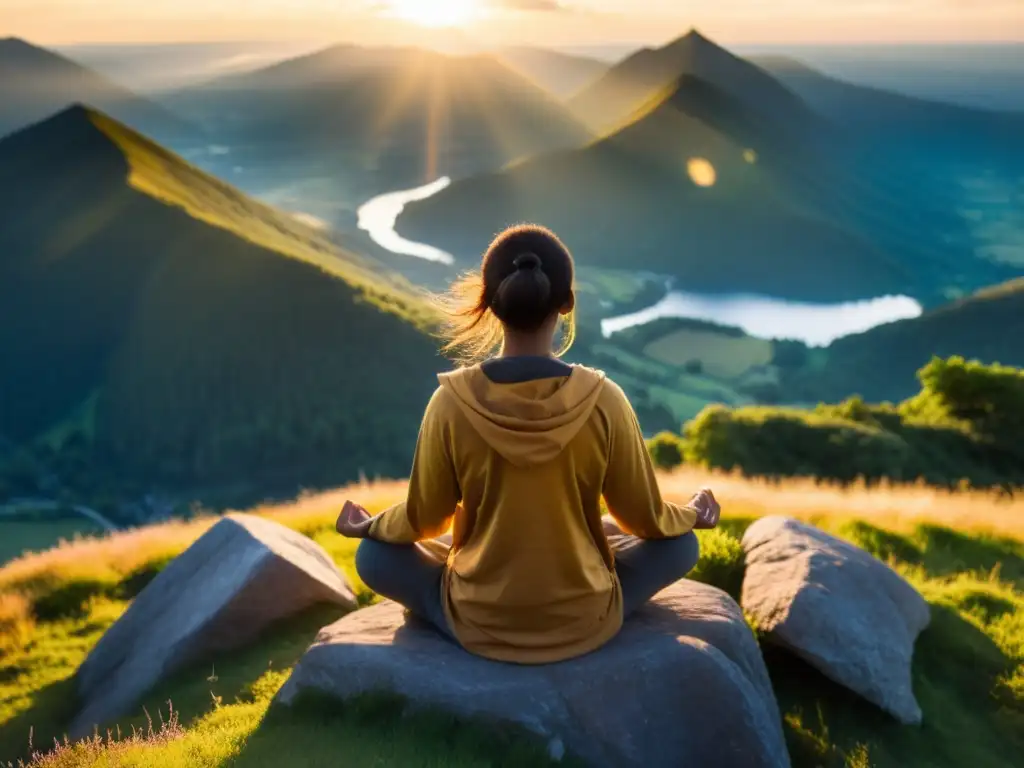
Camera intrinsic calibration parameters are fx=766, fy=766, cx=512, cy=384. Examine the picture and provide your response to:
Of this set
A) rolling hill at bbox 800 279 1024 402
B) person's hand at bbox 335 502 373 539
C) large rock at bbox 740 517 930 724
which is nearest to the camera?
person's hand at bbox 335 502 373 539

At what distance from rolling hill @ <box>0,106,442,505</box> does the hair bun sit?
313ft

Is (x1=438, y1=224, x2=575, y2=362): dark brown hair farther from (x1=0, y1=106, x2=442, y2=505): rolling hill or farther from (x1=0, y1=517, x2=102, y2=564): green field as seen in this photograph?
(x1=0, y1=106, x2=442, y2=505): rolling hill

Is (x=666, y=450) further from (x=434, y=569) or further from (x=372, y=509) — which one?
(x=434, y=569)

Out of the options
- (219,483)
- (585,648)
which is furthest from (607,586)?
(219,483)

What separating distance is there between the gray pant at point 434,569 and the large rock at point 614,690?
21cm

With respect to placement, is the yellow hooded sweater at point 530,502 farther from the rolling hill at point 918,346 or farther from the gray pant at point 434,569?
the rolling hill at point 918,346

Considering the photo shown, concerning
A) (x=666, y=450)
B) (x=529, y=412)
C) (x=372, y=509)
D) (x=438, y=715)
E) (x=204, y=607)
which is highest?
(x=529, y=412)

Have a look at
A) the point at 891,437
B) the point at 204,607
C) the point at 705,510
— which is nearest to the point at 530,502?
the point at 705,510

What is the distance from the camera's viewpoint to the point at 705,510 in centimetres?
479

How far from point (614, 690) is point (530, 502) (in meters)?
1.19

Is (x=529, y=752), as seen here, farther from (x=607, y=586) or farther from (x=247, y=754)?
(x=247, y=754)

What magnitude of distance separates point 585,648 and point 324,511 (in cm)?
637

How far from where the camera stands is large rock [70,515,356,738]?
6.31 meters

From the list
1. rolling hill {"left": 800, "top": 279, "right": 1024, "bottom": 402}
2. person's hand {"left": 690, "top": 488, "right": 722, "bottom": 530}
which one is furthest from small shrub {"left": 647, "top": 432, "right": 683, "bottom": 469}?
rolling hill {"left": 800, "top": 279, "right": 1024, "bottom": 402}
